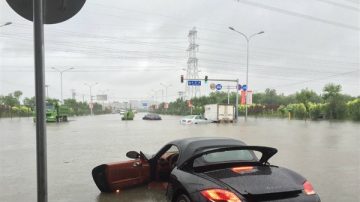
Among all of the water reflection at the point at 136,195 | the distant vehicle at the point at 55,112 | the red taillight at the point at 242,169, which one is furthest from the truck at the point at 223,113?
the red taillight at the point at 242,169

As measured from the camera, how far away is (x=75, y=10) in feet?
11.1

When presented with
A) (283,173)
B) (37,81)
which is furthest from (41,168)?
(283,173)

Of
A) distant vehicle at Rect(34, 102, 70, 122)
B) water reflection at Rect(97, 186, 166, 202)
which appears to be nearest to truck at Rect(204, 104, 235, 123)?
distant vehicle at Rect(34, 102, 70, 122)

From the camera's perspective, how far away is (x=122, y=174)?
734 centimetres

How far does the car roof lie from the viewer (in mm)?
5486

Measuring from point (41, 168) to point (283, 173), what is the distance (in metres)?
2.78

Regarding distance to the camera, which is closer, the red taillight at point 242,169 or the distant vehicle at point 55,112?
the red taillight at point 242,169

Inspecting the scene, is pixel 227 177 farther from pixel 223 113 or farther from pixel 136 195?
pixel 223 113

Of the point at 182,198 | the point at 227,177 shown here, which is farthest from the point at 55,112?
the point at 227,177

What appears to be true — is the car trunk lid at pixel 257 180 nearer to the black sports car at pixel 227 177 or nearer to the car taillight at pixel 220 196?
the black sports car at pixel 227 177

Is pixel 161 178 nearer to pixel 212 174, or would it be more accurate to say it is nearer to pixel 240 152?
pixel 240 152

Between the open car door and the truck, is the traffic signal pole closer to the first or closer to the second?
the open car door

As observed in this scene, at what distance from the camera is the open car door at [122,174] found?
23.6 ft

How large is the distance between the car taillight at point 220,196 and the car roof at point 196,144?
1.18 meters
